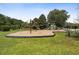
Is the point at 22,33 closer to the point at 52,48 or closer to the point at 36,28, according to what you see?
the point at 36,28

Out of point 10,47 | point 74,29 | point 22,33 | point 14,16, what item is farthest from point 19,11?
point 74,29

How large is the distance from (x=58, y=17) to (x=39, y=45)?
1.28 ft

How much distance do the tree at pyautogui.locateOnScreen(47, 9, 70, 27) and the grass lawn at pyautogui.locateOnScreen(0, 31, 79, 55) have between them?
0.13 m

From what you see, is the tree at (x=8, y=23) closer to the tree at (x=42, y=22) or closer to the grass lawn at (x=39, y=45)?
the grass lawn at (x=39, y=45)

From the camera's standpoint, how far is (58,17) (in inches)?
101

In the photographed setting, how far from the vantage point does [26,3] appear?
101 inches

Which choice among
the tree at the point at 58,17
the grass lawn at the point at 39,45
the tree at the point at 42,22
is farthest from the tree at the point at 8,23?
the tree at the point at 58,17

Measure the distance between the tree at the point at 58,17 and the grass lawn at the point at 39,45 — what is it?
0.43ft

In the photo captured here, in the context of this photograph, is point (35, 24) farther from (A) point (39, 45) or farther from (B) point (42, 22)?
(A) point (39, 45)

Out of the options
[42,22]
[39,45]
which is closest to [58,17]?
[42,22]

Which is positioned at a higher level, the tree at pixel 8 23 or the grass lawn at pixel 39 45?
the tree at pixel 8 23

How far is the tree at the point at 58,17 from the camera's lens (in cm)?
256

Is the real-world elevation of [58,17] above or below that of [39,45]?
above

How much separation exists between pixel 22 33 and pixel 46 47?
1.07 ft
